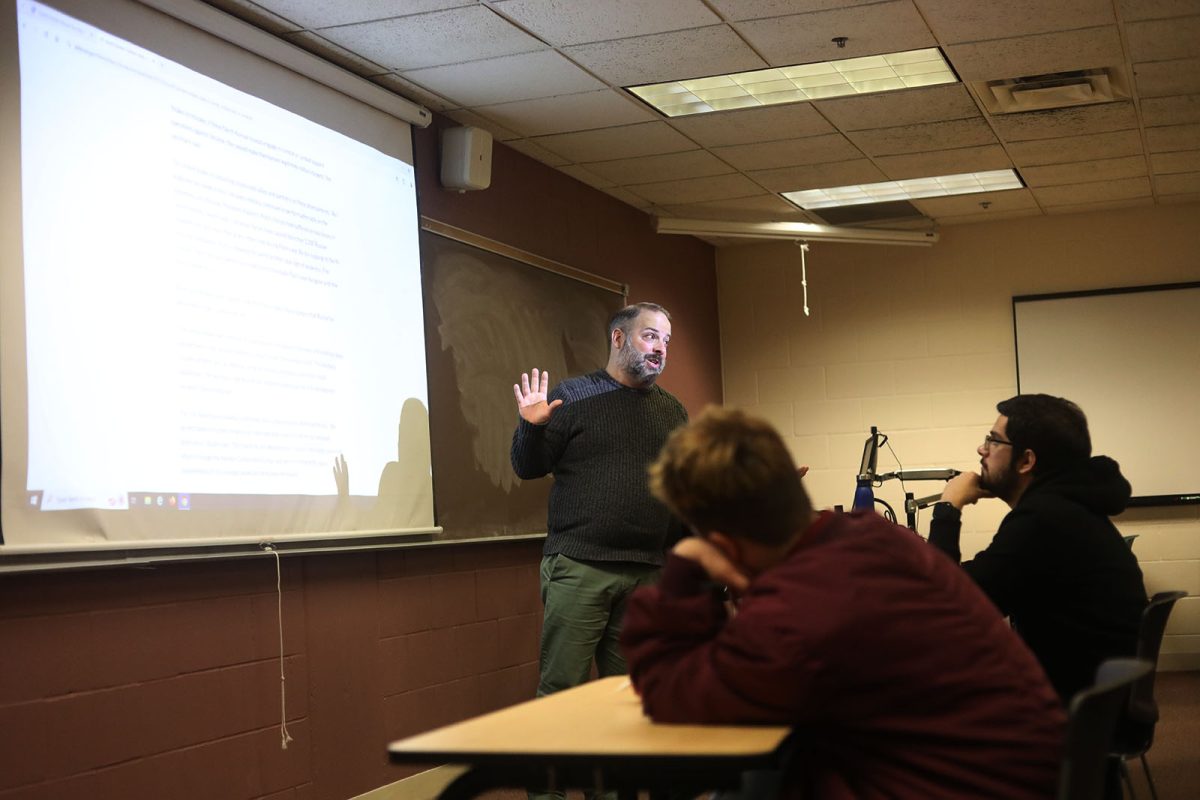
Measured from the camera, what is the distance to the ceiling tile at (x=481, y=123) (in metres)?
4.95

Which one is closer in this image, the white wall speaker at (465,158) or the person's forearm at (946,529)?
the person's forearm at (946,529)

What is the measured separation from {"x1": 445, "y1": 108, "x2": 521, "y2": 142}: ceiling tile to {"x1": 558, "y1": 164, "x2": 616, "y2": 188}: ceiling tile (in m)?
0.56

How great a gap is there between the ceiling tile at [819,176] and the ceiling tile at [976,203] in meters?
0.68

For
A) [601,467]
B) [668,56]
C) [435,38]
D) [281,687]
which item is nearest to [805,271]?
[668,56]

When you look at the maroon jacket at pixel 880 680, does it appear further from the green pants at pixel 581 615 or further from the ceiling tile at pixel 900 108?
the ceiling tile at pixel 900 108

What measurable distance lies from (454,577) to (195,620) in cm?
146

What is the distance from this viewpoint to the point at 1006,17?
13.6ft

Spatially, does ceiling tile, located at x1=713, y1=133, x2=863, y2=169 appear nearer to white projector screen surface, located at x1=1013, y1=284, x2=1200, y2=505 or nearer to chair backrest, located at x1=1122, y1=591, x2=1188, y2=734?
white projector screen surface, located at x1=1013, y1=284, x2=1200, y2=505

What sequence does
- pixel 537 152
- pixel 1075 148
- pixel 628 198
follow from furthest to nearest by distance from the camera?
pixel 628 198 < pixel 1075 148 < pixel 537 152

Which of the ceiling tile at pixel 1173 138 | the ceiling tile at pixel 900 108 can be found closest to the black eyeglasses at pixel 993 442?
the ceiling tile at pixel 900 108

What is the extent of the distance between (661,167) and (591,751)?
4.64 meters

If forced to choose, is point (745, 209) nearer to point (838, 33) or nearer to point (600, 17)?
point (838, 33)

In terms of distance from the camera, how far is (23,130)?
3031 millimetres

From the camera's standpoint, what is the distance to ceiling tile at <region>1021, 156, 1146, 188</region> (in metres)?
6.12
